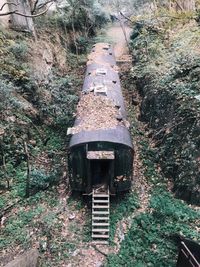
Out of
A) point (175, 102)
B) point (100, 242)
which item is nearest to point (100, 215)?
point (100, 242)

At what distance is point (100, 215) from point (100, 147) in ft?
9.44

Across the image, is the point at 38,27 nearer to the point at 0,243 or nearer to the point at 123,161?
the point at 123,161

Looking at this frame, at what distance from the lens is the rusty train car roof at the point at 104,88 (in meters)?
13.1

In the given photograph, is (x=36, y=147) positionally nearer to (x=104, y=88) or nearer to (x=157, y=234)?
(x=104, y=88)

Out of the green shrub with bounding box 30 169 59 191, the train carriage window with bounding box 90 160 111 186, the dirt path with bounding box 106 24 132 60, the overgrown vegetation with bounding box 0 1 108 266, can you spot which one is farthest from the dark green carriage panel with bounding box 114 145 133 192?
the dirt path with bounding box 106 24 132 60

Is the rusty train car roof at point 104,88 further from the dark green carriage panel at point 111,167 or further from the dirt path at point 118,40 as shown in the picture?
the dirt path at point 118,40

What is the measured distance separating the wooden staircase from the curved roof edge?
2293mm

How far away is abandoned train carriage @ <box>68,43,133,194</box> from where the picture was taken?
12867 mm

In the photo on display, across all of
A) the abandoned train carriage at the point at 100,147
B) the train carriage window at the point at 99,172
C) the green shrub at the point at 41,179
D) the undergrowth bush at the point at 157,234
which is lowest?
the undergrowth bush at the point at 157,234

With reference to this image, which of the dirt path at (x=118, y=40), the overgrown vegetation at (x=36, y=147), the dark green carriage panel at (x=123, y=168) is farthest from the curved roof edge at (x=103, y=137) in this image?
the dirt path at (x=118, y=40)

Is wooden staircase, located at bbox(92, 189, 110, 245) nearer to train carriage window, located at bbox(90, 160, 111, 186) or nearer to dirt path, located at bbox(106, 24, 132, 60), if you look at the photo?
train carriage window, located at bbox(90, 160, 111, 186)

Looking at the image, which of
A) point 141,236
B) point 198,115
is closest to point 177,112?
point 198,115

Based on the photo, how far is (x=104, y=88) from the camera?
56.8 feet

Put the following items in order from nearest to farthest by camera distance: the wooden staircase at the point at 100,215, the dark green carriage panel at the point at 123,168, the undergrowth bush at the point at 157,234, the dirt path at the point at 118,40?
the undergrowth bush at the point at 157,234, the wooden staircase at the point at 100,215, the dark green carriage panel at the point at 123,168, the dirt path at the point at 118,40
